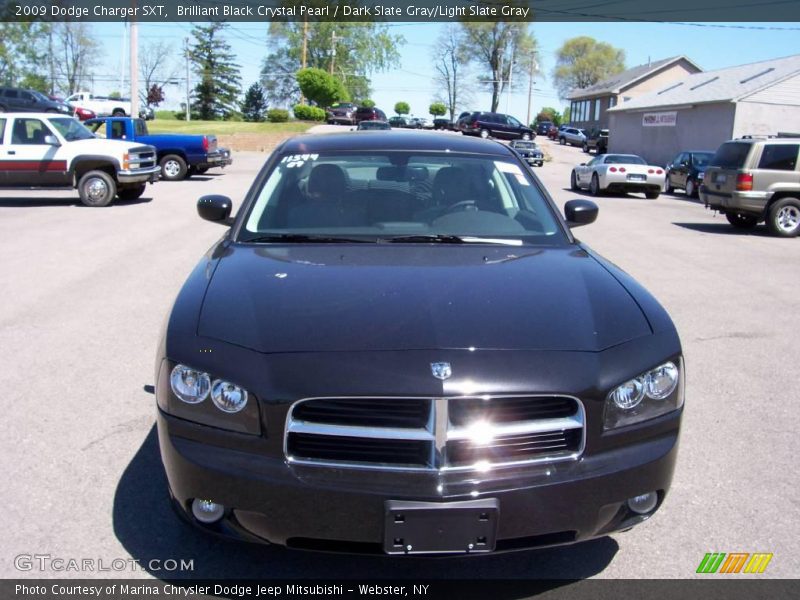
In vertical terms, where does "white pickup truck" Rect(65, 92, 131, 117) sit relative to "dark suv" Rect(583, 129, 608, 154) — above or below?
above

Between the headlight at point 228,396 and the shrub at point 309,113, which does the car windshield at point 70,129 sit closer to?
the headlight at point 228,396

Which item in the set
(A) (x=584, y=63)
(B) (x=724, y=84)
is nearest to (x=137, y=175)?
(B) (x=724, y=84)

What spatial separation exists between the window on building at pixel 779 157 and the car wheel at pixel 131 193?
44.2ft

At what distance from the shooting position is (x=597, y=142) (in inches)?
2196

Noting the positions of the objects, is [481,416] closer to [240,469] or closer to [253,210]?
[240,469]

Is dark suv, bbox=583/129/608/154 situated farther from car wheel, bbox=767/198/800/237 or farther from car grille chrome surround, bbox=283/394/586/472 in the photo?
car grille chrome surround, bbox=283/394/586/472

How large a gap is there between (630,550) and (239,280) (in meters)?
1.99

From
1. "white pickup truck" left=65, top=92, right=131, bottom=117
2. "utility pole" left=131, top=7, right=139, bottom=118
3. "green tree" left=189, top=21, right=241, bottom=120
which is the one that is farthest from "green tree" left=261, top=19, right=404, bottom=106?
"utility pole" left=131, top=7, right=139, bottom=118

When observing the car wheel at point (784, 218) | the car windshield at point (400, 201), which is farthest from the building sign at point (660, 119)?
the car windshield at point (400, 201)

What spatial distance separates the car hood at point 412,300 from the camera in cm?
286

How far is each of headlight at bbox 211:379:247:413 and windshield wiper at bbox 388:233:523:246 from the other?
1490 mm

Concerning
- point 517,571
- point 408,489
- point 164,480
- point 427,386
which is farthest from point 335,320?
point 164,480

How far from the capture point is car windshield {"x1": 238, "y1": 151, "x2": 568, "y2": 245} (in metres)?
4.15

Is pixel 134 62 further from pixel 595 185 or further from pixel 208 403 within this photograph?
pixel 208 403
